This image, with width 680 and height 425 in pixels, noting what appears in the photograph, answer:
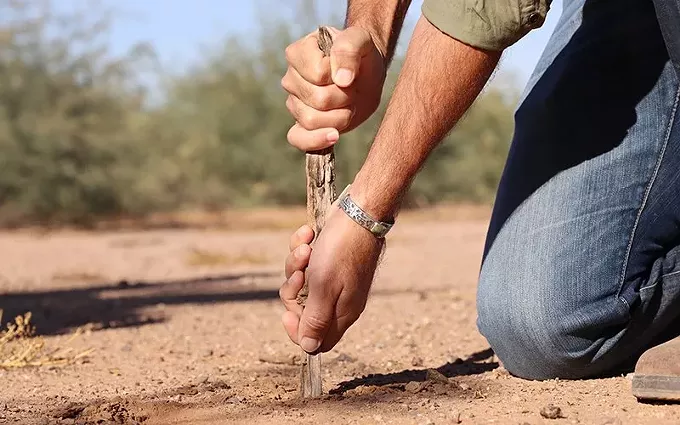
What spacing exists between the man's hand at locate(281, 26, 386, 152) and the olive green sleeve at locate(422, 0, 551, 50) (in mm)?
241

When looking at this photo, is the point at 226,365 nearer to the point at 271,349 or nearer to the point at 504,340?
the point at 271,349

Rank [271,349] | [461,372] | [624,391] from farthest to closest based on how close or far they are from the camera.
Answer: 1. [271,349]
2. [461,372]
3. [624,391]

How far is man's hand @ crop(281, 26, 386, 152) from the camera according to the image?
7.02 feet

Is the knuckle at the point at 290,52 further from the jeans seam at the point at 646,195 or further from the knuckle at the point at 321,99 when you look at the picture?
the jeans seam at the point at 646,195

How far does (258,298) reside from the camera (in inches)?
188

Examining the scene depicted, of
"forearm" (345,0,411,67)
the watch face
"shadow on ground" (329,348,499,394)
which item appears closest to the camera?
the watch face

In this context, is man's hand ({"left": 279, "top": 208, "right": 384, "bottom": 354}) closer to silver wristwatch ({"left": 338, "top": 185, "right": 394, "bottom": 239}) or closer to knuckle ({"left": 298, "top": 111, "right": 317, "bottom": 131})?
silver wristwatch ({"left": 338, "top": 185, "right": 394, "bottom": 239})

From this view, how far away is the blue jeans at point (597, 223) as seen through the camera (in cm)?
245

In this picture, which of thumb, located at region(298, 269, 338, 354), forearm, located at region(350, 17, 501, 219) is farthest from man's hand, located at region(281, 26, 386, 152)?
thumb, located at region(298, 269, 338, 354)

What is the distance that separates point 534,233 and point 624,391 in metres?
0.45

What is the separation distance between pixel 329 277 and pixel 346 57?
0.48 meters

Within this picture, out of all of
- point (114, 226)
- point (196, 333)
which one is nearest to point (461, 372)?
point (196, 333)

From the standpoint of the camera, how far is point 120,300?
468cm

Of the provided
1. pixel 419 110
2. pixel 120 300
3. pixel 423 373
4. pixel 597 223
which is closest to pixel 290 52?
pixel 419 110
